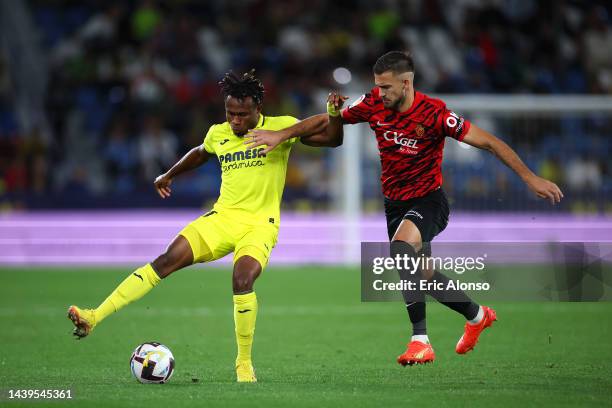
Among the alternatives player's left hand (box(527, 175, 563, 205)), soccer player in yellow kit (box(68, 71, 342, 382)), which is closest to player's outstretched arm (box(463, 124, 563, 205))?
player's left hand (box(527, 175, 563, 205))

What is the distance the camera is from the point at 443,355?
9.42m

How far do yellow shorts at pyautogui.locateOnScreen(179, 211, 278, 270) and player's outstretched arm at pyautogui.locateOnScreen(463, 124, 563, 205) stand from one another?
1726 mm

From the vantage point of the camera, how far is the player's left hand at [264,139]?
26.4 ft

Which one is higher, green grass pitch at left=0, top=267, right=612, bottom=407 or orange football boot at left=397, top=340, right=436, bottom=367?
orange football boot at left=397, top=340, right=436, bottom=367

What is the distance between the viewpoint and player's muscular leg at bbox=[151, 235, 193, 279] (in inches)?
320

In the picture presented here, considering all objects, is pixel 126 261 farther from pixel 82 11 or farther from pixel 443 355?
pixel 443 355

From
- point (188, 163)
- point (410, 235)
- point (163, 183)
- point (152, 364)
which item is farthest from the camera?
point (163, 183)

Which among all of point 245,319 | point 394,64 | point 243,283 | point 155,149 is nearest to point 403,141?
point 394,64

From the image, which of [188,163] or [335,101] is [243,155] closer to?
[188,163]

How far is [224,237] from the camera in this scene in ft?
27.1

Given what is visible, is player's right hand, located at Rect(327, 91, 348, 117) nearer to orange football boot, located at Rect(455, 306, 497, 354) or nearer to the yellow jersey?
the yellow jersey

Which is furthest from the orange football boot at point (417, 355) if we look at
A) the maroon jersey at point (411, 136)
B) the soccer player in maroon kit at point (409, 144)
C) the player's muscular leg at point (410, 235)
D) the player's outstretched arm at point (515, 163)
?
the player's outstretched arm at point (515, 163)

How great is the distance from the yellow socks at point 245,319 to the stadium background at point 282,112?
6797 millimetres

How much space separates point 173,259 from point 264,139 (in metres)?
1.15
